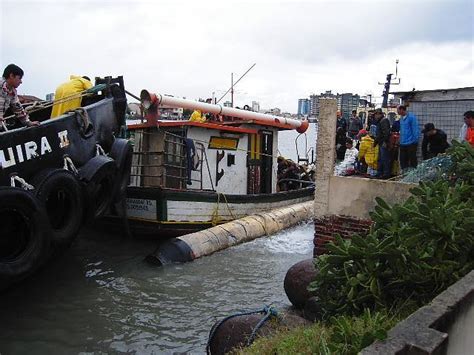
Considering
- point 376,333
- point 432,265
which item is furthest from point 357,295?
point 376,333

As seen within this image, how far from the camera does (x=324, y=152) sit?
21.4 ft

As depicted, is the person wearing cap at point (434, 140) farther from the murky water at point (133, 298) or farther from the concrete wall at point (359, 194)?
the murky water at point (133, 298)

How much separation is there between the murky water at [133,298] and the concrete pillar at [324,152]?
1.68 m

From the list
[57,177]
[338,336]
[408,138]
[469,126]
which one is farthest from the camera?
[408,138]

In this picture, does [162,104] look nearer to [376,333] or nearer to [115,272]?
[115,272]

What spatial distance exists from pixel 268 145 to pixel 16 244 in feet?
25.5

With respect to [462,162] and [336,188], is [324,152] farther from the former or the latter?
[462,162]

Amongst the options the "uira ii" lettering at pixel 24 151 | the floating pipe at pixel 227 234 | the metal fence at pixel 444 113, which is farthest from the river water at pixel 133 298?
the metal fence at pixel 444 113

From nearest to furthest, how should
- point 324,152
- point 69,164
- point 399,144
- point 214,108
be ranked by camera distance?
1. point 324,152
2. point 69,164
3. point 399,144
4. point 214,108

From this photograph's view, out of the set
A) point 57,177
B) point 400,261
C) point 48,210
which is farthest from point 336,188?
point 48,210

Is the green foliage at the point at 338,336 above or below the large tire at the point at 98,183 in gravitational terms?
below

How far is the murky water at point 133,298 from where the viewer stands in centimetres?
587

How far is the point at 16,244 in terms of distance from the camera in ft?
19.0

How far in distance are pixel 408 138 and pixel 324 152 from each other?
2.49 metres
